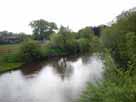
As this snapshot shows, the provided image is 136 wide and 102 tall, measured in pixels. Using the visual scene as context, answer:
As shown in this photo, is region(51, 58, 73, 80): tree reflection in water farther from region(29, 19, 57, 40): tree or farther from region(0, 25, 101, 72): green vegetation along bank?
region(29, 19, 57, 40): tree

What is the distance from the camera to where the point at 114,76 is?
5.36 meters

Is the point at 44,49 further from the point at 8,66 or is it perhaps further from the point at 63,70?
the point at 63,70

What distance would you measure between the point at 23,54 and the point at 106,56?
36.4 metres

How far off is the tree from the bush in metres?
28.1

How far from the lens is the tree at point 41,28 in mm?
71062

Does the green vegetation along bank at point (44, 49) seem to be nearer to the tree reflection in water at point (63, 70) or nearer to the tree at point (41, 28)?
the tree reflection in water at point (63, 70)

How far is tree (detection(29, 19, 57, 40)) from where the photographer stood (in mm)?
71062

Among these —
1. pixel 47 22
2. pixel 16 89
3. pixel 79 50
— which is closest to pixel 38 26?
pixel 47 22

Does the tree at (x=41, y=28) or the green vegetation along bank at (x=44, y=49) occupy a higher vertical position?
the tree at (x=41, y=28)

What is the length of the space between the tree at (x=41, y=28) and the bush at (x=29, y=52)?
2814 cm

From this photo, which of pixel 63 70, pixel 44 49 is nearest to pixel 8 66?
pixel 63 70

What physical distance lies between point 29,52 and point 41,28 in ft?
98.5

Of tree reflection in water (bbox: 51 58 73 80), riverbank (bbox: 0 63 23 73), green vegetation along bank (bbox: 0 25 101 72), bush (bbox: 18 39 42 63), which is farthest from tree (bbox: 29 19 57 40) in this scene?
tree reflection in water (bbox: 51 58 73 80)

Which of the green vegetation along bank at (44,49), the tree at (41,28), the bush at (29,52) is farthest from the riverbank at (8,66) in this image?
the tree at (41,28)
